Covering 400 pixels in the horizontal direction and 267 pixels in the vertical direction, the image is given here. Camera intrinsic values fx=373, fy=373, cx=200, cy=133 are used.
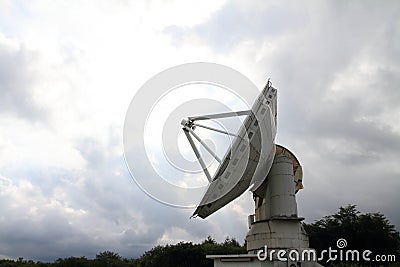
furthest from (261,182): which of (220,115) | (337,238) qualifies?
(337,238)

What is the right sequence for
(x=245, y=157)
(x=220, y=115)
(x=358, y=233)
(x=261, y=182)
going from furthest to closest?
(x=358, y=233) < (x=220, y=115) < (x=261, y=182) < (x=245, y=157)

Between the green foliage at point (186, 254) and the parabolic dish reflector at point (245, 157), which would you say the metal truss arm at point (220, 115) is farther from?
the green foliage at point (186, 254)

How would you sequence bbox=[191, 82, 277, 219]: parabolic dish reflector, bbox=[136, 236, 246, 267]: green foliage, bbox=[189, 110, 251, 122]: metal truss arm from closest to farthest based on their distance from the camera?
1. bbox=[191, 82, 277, 219]: parabolic dish reflector
2. bbox=[189, 110, 251, 122]: metal truss arm
3. bbox=[136, 236, 246, 267]: green foliage

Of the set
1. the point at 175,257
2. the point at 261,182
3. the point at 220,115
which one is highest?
the point at 220,115

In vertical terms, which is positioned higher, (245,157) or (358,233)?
(245,157)

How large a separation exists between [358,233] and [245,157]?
40.7 meters

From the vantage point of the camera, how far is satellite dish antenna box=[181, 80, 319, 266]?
56.0 feet

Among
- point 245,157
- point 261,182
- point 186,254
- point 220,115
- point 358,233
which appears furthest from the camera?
point 186,254

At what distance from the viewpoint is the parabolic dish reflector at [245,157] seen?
1698cm

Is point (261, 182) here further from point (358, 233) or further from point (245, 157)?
point (358, 233)

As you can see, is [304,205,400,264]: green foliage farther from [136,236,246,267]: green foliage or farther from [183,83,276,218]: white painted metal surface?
[183,83,276,218]: white painted metal surface

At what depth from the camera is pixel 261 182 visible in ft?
62.4

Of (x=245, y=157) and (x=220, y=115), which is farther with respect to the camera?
(x=220, y=115)

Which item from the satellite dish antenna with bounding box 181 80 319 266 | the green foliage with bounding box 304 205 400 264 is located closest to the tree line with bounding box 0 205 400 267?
the green foliage with bounding box 304 205 400 264
